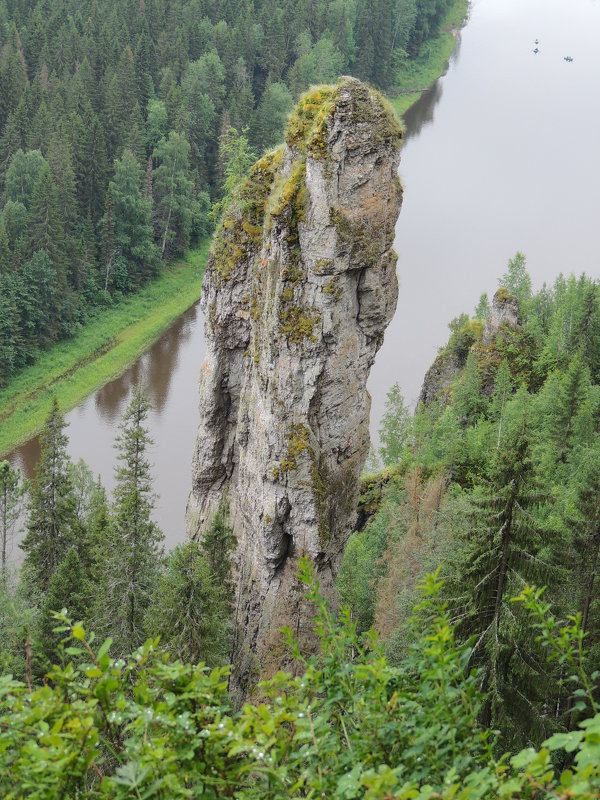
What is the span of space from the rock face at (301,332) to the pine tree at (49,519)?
9.08 metres

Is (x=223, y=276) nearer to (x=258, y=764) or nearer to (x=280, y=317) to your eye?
(x=280, y=317)

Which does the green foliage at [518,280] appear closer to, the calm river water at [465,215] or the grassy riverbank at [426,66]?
the calm river water at [465,215]

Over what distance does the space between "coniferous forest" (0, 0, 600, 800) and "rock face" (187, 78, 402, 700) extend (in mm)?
1547

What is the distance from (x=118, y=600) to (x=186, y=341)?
42.7m

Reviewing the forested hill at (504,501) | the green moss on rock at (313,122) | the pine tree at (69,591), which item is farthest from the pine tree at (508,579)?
the pine tree at (69,591)

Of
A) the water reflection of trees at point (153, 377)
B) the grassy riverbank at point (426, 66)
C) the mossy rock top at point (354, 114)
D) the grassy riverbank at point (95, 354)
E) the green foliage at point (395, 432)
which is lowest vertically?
the green foliage at point (395, 432)

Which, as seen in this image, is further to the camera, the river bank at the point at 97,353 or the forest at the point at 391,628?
the river bank at the point at 97,353

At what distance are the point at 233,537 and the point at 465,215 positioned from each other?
57699 millimetres

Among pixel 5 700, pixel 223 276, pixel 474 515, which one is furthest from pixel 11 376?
pixel 5 700

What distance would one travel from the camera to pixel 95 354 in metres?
66.5

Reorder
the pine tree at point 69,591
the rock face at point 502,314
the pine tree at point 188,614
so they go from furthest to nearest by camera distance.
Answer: the rock face at point 502,314
the pine tree at point 69,591
the pine tree at point 188,614

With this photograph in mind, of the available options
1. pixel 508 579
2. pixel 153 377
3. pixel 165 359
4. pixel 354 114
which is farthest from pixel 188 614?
pixel 165 359

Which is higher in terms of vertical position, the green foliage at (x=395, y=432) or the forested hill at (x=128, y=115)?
the forested hill at (x=128, y=115)

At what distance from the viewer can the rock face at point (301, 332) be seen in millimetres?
23422
